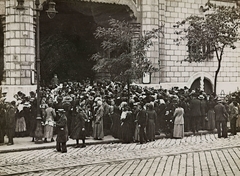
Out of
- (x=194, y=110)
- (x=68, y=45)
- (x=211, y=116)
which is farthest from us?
(x=68, y=45)

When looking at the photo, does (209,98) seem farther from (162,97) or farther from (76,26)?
(76,26)

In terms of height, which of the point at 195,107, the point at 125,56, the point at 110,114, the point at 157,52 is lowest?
the point at 110,114

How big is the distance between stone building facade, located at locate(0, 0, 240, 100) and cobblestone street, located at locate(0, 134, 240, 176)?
669 centimetres

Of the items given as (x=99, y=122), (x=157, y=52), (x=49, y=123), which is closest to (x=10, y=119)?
(x=49, y=123)

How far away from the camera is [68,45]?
27.6m

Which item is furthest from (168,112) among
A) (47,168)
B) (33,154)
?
(47,168)

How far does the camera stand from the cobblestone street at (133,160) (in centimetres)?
1146

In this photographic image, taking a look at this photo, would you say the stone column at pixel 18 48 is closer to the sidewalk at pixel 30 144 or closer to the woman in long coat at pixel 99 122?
the sidewalk at pixel 30 144

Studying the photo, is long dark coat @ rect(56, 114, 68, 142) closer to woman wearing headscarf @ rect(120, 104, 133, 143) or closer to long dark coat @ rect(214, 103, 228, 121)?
woman wearing headscarf @ rect(120, 104, 133, 143)

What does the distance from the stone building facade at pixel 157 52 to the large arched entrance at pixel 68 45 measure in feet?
11.4

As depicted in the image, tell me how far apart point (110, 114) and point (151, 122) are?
178 cm

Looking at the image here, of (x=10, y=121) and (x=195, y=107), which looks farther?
(x=195, y=107)

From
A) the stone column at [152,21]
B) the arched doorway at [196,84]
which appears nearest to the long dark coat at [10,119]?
the stone column at [152,21]

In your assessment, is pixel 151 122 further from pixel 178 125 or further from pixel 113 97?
pixel 113 97
